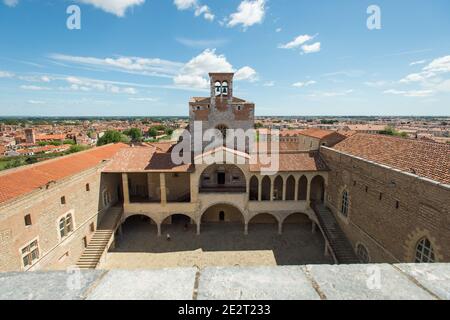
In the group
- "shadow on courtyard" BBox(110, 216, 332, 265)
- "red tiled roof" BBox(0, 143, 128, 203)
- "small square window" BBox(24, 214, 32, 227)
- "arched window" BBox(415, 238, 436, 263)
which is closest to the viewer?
"arched window" BBox(415, 238, 436, 263)

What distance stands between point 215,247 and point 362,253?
1097 centimetres

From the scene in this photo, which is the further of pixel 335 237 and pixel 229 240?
pixel 229 240

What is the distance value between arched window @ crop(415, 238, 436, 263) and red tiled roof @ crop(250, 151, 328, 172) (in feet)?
32.8

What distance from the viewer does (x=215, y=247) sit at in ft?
66.5

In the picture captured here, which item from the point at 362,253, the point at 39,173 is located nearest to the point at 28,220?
the point at 39,173

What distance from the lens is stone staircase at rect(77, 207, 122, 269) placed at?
17.6 meters

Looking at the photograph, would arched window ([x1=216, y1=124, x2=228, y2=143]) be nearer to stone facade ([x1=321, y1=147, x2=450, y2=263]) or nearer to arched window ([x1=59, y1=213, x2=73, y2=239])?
stone facade ([x1=321, y1=147, x2=450, y2=263])

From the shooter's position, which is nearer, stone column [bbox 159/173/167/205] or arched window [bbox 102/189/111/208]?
stone column [bbox 159/173/167/205]

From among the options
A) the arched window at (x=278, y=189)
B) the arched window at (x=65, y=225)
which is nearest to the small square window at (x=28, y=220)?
the arched window at (x=65, y=225)

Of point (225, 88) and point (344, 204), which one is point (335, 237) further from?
point (225, 88)

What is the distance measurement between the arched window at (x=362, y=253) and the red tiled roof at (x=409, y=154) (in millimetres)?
6031

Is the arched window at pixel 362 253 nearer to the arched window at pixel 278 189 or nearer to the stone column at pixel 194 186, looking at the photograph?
the arched window at pixel 278 189

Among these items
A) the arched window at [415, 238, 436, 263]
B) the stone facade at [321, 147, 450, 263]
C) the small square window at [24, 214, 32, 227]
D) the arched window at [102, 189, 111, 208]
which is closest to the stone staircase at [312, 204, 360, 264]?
the stone facade at [321, 147, 450, 263]
